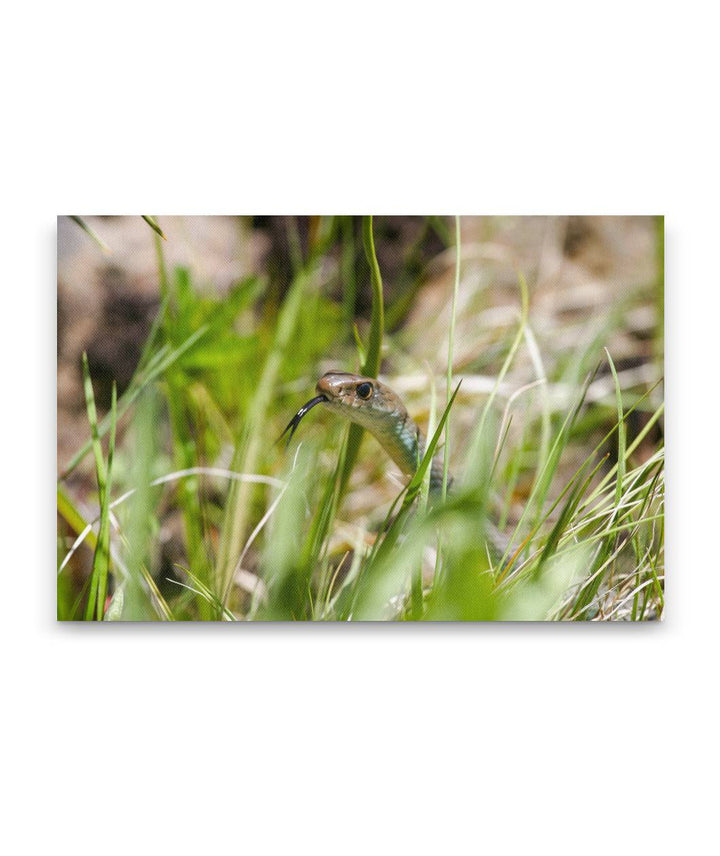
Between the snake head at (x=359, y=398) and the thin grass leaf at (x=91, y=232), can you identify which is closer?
the snake head at (x=359, y=398)

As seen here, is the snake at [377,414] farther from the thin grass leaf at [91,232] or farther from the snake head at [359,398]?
the thin grass leaf at [91,232]

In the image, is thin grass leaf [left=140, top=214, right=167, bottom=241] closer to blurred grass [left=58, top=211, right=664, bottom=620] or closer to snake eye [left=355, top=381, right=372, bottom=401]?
blurred grass [left=58, top=211, right=664, bottom=620]

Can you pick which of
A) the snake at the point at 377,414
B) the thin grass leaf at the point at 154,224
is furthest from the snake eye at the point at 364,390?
the thin grass leaf at the point at 154,224

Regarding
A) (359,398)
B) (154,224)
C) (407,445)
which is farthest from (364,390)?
(154,224)
